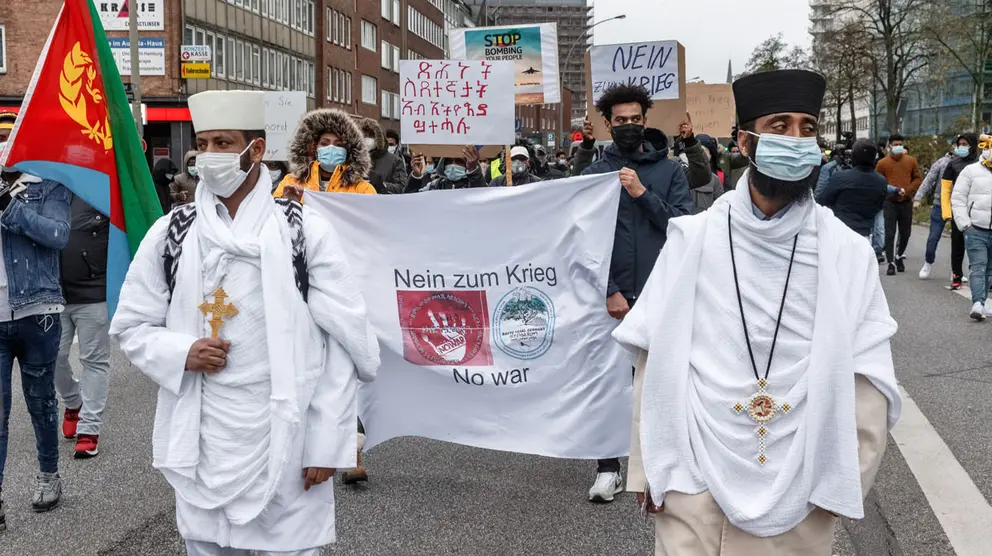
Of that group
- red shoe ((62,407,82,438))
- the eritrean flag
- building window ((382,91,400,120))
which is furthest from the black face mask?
building window ((382,91,400,120))

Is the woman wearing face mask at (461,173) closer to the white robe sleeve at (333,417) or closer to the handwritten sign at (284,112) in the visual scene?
the white robe sleeve at (333,417)

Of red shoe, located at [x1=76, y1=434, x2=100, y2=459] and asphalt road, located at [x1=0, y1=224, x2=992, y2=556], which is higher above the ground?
red shoe, located at [x1=76, y1=434, x2=100, y2=459]

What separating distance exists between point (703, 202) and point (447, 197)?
13.1 ft

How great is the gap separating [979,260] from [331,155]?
818 centimetres

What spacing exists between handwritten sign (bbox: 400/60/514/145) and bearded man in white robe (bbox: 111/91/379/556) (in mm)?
4077

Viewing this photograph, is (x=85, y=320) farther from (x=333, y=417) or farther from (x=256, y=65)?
(x=256, y=65)

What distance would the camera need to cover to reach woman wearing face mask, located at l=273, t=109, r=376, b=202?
6879 millimetres

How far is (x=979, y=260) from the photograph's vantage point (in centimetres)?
1199

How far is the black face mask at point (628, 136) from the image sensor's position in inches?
227

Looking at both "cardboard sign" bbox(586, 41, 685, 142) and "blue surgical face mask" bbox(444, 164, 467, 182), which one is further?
"cardboard sign" bbox(586, 41, 685, 142)

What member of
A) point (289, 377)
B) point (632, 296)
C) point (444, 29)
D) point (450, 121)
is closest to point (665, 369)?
point (289, 377)

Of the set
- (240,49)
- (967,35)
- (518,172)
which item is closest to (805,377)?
(518,172)

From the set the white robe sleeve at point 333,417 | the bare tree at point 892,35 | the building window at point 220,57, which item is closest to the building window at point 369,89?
the building window at point 220,57

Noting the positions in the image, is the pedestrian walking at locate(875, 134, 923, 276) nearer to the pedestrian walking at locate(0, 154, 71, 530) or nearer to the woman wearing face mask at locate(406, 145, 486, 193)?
the woman wearing face mask at locate(406, 145, 486, 193)
